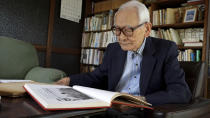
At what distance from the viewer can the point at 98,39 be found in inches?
127

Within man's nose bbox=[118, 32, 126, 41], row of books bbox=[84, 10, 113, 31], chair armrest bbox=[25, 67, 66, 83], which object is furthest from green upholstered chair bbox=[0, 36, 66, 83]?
row of books bbox=[84, 10, 113, 31]

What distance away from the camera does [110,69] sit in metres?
1.29

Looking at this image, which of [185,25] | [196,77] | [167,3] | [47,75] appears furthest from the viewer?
[167,3]

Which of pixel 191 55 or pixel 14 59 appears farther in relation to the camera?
pixel 191 55

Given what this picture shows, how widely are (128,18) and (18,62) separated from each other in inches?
50.7

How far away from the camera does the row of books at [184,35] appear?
2.17 m

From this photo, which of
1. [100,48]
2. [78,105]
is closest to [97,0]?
[100,48]

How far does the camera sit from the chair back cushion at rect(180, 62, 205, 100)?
101 cm

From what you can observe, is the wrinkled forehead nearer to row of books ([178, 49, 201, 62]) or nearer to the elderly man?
the elderly man

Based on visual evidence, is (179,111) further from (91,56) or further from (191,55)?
(91,56)

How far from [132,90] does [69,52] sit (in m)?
2.32

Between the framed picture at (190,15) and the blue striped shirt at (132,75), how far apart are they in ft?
4.42

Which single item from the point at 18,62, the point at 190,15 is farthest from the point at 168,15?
the point at 18,62

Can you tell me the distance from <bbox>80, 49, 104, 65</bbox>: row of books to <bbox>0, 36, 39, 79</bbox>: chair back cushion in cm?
141
